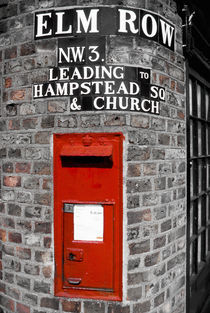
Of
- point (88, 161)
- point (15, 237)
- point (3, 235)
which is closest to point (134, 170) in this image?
point (88, 161)

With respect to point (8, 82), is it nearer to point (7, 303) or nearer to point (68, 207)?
point (68, 207)

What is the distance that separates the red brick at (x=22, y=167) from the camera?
1.81 m

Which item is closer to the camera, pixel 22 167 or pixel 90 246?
pixel 90 246

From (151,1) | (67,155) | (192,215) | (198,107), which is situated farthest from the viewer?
(198,107)

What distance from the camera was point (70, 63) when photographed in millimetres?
1728

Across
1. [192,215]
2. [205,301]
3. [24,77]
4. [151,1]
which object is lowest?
[205,301]

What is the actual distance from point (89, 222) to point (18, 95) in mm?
1051

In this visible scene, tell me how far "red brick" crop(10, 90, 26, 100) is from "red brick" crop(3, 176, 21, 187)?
586 millimetres

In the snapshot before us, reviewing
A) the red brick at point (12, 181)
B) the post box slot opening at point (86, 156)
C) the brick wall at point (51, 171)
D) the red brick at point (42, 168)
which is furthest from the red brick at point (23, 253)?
the post box slot opening at point (86, 156)

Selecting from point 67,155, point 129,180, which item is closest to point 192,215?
point 129,180

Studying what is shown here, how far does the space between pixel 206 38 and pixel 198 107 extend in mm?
760

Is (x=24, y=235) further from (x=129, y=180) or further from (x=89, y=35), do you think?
(x=89, y=35)

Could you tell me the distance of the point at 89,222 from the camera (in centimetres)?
169

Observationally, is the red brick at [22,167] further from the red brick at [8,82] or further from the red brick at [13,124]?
the red brick at [8,82]
